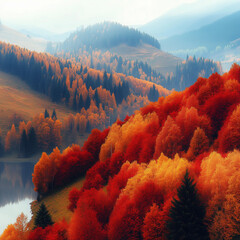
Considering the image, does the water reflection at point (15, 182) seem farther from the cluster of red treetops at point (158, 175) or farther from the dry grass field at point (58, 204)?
the cluster of red treetops at point (158, 175)

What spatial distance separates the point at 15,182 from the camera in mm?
80562

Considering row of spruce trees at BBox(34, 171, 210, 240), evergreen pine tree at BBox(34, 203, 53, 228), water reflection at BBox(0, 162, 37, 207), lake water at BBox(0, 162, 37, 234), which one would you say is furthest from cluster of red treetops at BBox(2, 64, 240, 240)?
water reflection at BBox(0, 162, 37, 207)

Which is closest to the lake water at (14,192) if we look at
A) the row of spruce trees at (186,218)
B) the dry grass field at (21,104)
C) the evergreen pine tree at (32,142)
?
the evergreen pine tree at (32,142)

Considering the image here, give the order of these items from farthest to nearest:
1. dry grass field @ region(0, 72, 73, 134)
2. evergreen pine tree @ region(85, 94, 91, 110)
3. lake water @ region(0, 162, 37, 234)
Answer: evergreen pine tree @ region(85, 94, 91, 110) → dry grass field @ region(0, 72, 73, 134) → lake water @ region(0, 162, 37, 234)

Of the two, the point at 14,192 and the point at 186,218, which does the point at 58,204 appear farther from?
the point at 186,218

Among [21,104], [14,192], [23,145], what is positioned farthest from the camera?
[21,104]

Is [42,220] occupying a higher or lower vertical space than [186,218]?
lower

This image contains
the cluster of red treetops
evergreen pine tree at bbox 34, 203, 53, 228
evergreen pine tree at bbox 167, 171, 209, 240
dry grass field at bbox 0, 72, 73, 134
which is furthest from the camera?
dry grass field at bbox 0, 72, 73, 134

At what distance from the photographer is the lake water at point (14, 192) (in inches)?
2240

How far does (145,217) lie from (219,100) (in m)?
35.3

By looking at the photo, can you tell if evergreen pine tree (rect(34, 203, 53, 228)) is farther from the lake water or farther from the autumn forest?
the lake water

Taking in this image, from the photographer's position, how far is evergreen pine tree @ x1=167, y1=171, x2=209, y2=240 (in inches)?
922

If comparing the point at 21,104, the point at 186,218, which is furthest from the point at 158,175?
the point at 21,104

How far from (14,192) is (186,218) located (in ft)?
208
